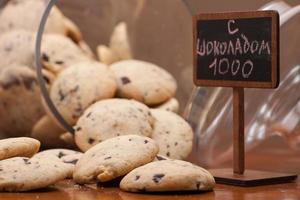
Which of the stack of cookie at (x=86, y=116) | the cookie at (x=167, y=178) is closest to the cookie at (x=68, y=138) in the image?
the stack of cookie at (x=86, y=116)

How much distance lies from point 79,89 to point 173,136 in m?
0.25

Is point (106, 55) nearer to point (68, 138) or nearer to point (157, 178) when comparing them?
point (68, 138)

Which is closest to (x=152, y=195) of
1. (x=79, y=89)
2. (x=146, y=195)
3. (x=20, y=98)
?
(x=146, y=195)

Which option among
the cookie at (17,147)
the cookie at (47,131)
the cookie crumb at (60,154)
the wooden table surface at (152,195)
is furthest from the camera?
the cookie at (47,131)

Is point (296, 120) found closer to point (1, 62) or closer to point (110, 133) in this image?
point (110, 133)

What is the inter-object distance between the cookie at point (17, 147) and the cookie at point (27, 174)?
5 centimetres

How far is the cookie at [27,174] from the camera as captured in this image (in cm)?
116

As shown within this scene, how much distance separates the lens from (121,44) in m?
→ 1.92

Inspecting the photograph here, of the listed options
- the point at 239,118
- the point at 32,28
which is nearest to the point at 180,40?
the point at 32,28

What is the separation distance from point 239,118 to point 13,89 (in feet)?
1.91

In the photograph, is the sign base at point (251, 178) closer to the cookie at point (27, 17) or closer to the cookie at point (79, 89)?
the cookie at point (79, 89)

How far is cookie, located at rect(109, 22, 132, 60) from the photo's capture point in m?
1.91

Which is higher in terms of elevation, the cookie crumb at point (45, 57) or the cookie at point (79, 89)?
the cookie crumb at point (45, 57)

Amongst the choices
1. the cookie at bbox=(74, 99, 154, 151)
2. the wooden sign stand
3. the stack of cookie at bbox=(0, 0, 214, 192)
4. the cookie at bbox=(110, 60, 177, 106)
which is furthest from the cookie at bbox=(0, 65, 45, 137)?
the wooden sign stand
